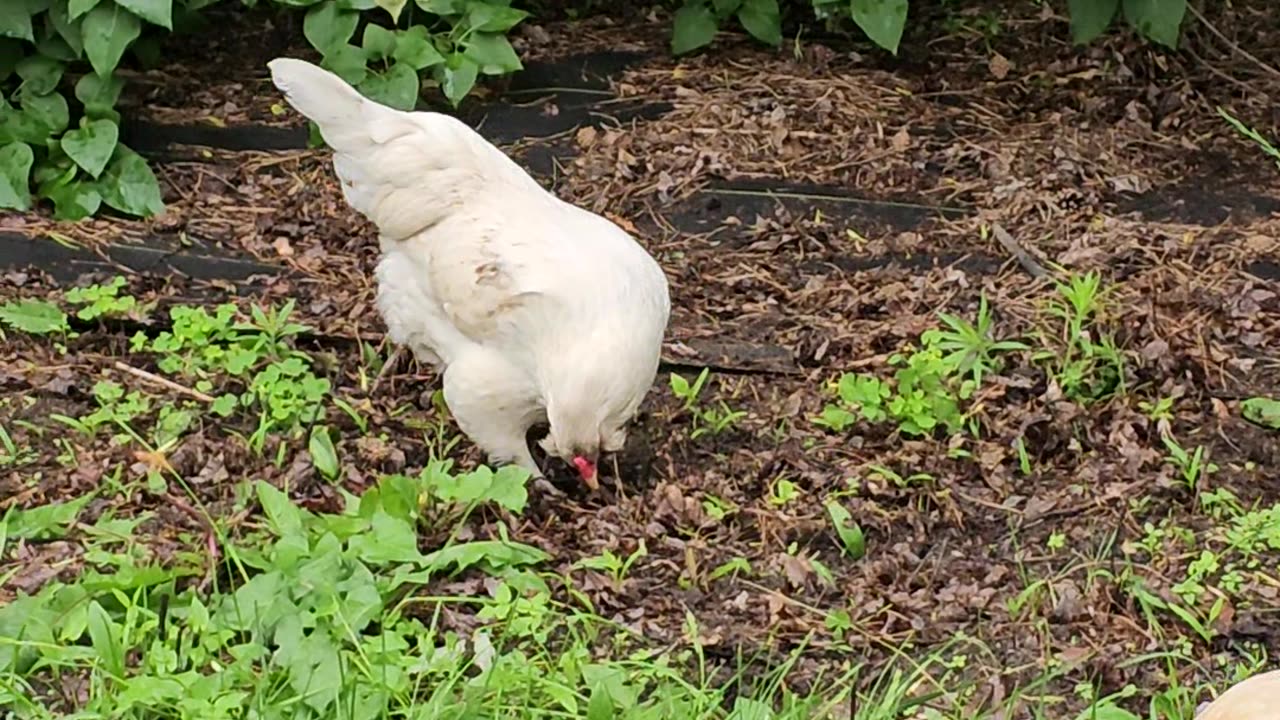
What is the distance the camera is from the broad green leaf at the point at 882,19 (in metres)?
5.11

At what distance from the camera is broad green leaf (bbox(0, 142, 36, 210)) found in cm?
467

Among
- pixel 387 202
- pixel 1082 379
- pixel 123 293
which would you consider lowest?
pixel 123 293

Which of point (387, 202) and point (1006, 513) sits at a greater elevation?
point (387, 202)

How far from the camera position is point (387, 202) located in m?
3.91

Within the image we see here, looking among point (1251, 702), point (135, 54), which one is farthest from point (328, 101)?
point (1251, 702)

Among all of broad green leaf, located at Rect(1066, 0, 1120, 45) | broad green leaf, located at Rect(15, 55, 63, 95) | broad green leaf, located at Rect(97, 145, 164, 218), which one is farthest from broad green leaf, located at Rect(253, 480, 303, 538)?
broad green leaf, located at Rect(1066, 0, 1120, 45)

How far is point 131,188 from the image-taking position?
15.7ft

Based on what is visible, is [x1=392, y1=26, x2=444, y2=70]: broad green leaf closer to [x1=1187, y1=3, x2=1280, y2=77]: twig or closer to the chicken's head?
the chicken's head

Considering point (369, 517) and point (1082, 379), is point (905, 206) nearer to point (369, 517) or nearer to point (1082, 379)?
point (1082, 379)

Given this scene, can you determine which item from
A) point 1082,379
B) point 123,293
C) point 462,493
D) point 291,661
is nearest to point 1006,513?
point 1082,379

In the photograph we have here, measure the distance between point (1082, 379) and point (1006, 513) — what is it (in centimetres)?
51

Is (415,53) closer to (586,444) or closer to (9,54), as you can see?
(9,54)

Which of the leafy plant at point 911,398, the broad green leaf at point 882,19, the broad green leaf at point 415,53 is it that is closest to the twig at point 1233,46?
the broad green leaf at point 882,19

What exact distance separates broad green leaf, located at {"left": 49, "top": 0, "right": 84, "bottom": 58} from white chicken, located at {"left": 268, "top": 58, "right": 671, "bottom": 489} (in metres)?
1.11
